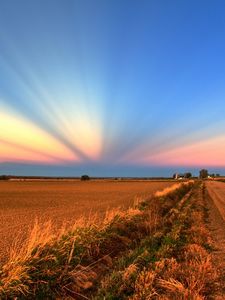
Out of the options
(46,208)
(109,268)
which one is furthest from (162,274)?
(46,208)

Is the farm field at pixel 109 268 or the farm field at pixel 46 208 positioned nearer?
the farm field at pixel 109 268

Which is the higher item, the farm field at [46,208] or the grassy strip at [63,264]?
the farm field at [46,208]

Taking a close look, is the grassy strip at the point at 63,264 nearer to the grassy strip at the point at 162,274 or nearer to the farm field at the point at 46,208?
the grassy strip at the point at 162,274

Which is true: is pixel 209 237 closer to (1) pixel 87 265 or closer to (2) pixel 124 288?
(1) pixel 87 265

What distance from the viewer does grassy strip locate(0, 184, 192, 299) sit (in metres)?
7.40

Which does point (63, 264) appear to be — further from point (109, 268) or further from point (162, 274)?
point (162, 274)

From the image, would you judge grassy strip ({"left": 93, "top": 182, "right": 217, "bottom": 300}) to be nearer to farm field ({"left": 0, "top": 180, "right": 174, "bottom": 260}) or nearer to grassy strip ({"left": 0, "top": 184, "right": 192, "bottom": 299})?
grassy strip ({"left": 0, "top": 184, "right": 192, "bottom": 299})

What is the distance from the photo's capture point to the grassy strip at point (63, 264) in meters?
7.40

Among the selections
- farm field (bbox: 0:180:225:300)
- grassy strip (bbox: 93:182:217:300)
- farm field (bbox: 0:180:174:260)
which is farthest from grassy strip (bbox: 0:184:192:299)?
farm field (bbox: 0:180:174:260)

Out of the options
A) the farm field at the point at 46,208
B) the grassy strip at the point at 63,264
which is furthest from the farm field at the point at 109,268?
the farm field at the point at 46,208

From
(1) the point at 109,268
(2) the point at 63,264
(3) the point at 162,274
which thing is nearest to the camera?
(3) the point at 162,274

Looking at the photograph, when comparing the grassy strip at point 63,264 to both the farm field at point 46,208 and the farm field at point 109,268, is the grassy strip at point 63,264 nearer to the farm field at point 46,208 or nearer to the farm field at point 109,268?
the farm field at point 109,268

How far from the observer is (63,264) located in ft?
29.9

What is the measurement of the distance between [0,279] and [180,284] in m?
3.29
